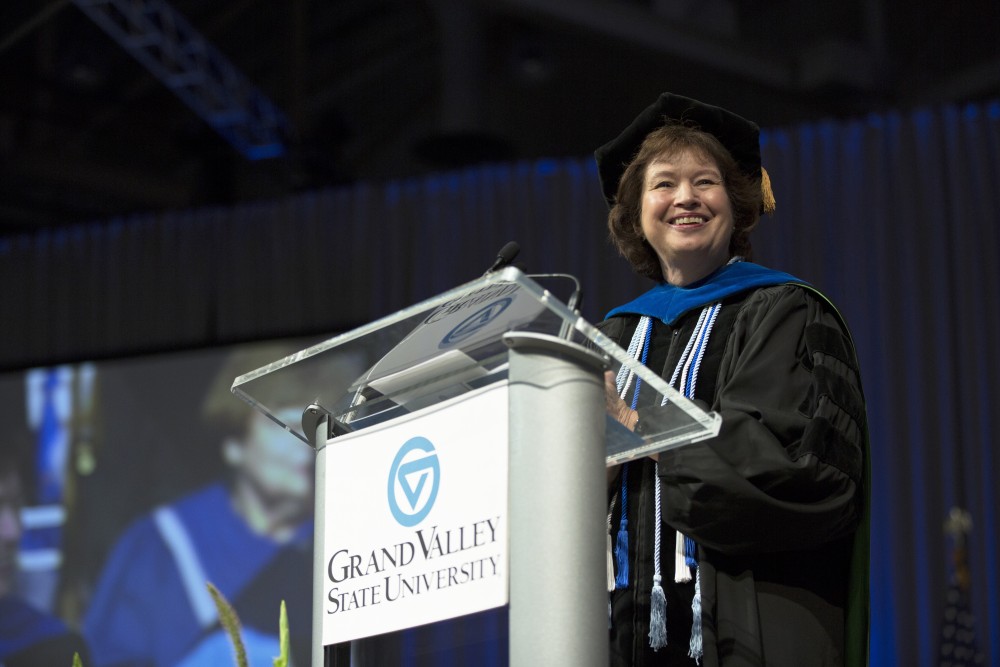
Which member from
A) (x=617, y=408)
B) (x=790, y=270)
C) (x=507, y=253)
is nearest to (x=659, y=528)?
(x=617, y=408)

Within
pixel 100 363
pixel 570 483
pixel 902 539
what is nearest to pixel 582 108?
pixel 100 363

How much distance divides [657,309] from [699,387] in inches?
7.6

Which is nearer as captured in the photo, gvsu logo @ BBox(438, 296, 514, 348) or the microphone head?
gvsu logo @ BBox(438, 296, 514, 348)

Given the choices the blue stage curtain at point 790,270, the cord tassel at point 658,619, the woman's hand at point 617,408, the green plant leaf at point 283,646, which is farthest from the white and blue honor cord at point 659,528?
the blue stage curtain at point 790,270

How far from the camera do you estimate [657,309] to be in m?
1.97

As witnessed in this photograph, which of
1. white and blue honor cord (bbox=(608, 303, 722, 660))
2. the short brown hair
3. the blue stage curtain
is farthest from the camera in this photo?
the blue stage curtain

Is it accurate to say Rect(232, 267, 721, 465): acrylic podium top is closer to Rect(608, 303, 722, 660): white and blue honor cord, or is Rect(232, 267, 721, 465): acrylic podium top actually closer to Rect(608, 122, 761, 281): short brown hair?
Rect(608, 303, 722, 660): white and blue honor cord

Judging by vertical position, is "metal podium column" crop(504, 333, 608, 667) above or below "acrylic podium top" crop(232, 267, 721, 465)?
below

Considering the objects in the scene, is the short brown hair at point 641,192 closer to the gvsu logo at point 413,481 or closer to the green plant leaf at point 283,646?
the gvsu logo at point 413,481

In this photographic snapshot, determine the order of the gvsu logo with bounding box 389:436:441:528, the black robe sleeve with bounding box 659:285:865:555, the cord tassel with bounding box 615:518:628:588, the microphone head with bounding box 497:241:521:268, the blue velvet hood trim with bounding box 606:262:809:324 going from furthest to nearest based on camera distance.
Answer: the blue velvet hood trim with bounding box 606:262:809:324
the cord tassel with bounding box 615:518:628:588
the black robe sleeve with bounding box 659:285:865:555
the microphone head with bounding box 497:241:521:268
the gvsu logo with bounding box 389:436:441:528

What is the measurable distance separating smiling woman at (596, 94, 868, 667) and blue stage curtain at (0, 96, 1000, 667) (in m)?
3.47

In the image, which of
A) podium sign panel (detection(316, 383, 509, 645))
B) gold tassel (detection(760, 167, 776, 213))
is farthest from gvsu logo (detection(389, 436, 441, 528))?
gold tassel (detection(760, 167, 776, 213))

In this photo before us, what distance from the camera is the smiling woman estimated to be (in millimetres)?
1573

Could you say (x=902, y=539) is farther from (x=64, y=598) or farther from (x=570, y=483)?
(x=570, y=483)
